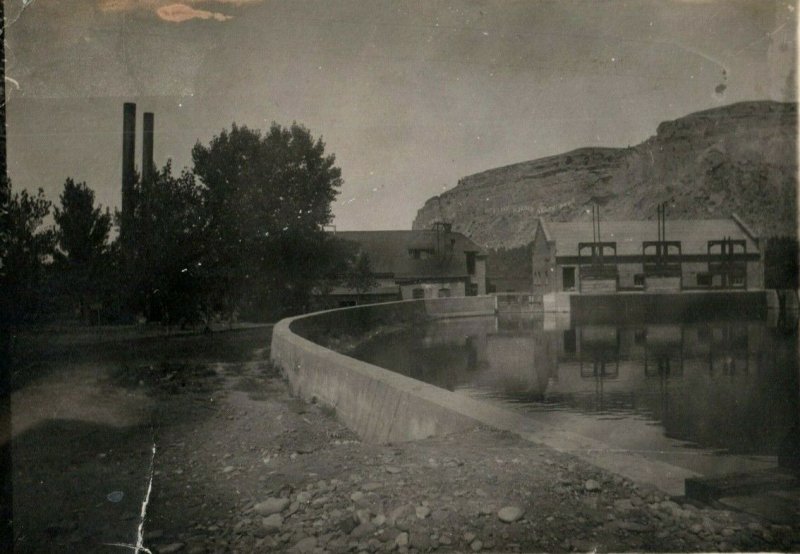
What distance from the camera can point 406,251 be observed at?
30.2m

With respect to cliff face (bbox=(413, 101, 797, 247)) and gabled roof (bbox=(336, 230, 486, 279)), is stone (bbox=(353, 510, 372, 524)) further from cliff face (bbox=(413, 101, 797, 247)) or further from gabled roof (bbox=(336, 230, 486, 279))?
gabled roof (bbox=(336, 230, 486, 279))

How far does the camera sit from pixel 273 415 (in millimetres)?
8344

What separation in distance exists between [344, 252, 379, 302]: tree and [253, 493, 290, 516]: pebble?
21.4 meters

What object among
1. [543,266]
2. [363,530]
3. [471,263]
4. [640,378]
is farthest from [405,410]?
[543,266]

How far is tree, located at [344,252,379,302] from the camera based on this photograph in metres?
25.6

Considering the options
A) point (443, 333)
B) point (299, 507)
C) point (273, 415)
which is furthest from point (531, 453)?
point (443, 333)

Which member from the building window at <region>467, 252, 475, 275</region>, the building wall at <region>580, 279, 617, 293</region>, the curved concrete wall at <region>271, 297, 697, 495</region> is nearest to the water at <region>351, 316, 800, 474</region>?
the curved concrete wall at <region>271, 297, 697, 495</region>

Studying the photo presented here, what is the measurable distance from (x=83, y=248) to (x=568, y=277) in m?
34.4

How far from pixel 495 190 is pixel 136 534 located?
6820 centimetres

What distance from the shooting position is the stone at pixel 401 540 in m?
3.13

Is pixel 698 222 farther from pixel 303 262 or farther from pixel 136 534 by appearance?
pixel 136 534

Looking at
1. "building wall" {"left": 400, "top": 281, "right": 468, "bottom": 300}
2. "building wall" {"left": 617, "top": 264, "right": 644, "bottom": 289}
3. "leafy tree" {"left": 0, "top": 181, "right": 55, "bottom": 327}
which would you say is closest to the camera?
"leafy tree" {"left": 0, "top": 181, "right": 55, "bottom": 327}

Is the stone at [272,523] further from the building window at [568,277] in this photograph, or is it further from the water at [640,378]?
the building window at [568,277]

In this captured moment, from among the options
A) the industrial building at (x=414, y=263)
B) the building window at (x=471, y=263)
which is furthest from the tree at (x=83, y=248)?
the building window at (x=471, y=263)
